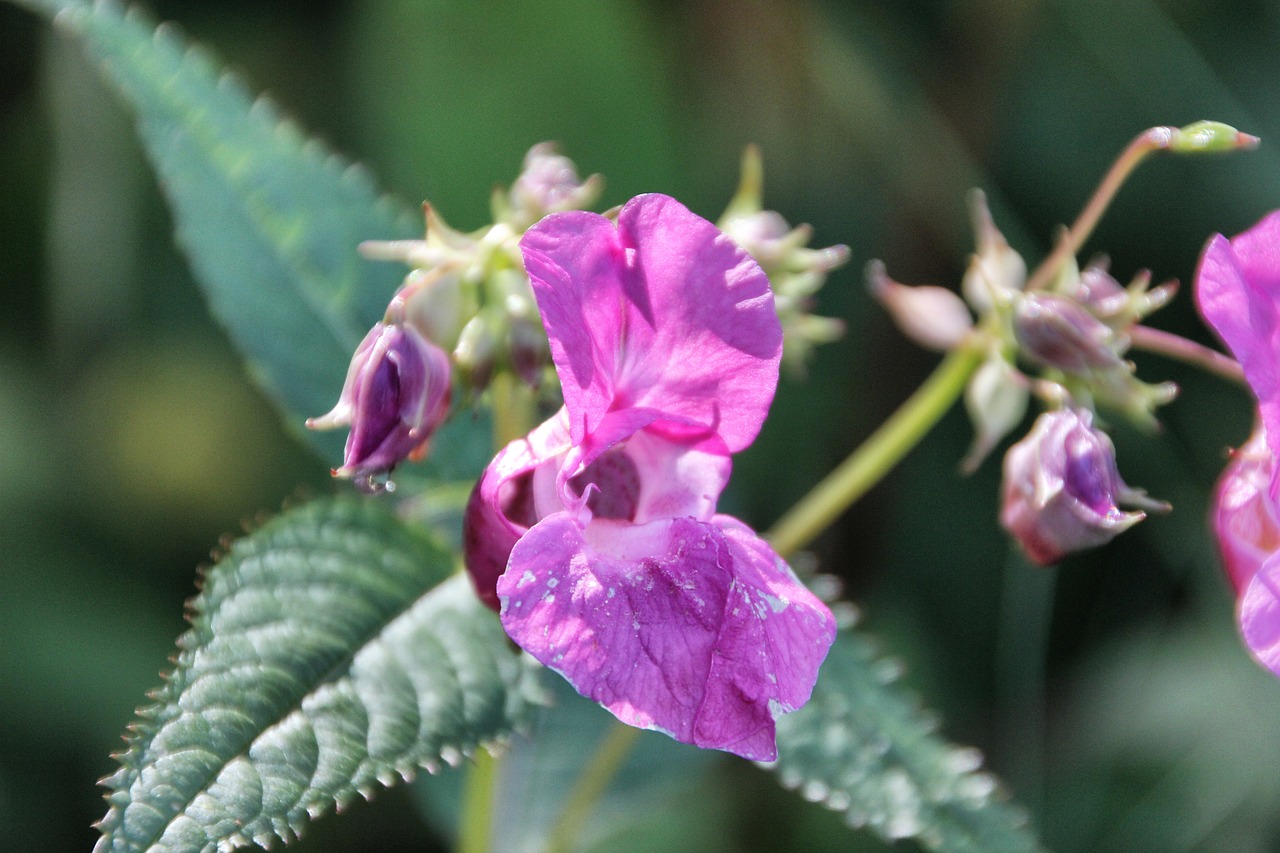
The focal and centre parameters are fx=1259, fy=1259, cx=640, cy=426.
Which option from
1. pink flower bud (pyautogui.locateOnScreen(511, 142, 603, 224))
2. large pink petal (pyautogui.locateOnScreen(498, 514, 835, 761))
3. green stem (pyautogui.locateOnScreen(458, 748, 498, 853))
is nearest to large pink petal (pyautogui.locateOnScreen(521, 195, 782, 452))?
large pink petal (pyautogui.locateOnScreen(498, 514, 835, 761))

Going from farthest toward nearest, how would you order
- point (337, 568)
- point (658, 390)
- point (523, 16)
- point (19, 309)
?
point (523, 16), point (19, 309), point (337, 568), point (658, 390)

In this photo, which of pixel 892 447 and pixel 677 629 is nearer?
pixel 677 629

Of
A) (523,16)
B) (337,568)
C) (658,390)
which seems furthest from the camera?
(523,16)

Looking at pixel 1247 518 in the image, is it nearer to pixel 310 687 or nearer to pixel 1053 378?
pixel 1053 378

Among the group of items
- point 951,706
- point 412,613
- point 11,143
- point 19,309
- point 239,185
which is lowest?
point 19,309

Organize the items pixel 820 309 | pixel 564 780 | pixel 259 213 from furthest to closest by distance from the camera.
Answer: pixel 820 309 → pixel 564 780 → pixel 259 213

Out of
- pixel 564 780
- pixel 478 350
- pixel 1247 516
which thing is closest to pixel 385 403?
pixel 478 350

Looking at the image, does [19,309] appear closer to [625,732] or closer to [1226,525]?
[625,732]

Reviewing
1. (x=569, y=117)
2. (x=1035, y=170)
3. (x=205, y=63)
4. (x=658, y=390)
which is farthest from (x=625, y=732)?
(x=1035, y=170)
